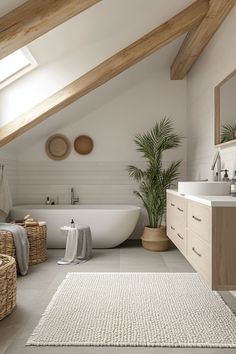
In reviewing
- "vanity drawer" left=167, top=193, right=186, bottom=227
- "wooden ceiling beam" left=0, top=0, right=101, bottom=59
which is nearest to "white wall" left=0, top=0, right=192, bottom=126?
"wooden ceiling beam" left=0, top=0, right=101, bottom=59

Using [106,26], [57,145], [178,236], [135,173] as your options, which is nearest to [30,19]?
[106,26]

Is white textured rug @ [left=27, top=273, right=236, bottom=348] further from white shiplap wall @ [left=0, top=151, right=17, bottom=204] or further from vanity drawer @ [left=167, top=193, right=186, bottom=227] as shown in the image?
white shiplap wall @ [left=0, top=151, right=17, bottom=204]

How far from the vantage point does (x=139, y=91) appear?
5.94 meters

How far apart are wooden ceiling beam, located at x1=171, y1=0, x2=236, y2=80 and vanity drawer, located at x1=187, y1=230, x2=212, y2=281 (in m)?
2.37

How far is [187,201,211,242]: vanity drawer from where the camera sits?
235 cm

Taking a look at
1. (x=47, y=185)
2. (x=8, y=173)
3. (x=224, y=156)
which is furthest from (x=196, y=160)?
(x=8, y=173)

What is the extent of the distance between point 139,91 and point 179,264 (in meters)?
3.13

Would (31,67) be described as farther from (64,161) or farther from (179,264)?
(179,264)

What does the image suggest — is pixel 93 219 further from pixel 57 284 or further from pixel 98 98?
pixel 98 98

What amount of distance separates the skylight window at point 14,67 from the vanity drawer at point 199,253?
251 cm

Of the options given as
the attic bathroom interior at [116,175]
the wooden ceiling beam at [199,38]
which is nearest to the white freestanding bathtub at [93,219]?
the attic bathroom interior at [116,175]

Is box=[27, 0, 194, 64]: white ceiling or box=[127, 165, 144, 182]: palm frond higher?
box=[27, 0, 194, 64]: white ceiling

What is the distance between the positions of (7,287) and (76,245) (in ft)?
5.67

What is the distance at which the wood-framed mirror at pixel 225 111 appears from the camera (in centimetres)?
343
